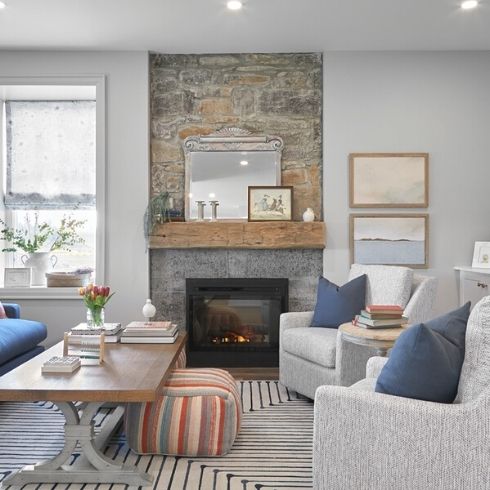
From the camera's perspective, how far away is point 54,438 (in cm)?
302

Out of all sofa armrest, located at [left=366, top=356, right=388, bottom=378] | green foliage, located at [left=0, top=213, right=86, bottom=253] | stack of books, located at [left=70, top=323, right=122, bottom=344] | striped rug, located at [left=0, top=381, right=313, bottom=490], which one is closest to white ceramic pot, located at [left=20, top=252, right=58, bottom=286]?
green foliage, located at [left=0, top=213, right=86, bottom=253]

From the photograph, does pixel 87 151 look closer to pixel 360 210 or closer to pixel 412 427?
pixel 360 210

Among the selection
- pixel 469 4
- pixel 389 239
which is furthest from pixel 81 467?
pixel 469 4

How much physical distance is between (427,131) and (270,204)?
1.51m

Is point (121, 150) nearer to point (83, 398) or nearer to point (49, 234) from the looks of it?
point (49, 234)

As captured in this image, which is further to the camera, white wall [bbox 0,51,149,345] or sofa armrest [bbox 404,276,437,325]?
white wall [bbox 0,51,149,345]

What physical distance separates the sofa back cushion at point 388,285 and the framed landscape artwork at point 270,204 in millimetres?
971

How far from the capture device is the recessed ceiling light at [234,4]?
12.1 feet

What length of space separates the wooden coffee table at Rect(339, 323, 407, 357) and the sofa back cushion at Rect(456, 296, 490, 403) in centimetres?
96

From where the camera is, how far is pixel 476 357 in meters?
1.84

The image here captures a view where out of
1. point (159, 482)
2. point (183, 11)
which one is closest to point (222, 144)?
point (183, 11)

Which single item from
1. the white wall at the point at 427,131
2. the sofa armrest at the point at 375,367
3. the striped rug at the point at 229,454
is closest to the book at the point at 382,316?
the sofa armrest at the point at 375,367

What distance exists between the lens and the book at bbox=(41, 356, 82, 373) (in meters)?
2.66

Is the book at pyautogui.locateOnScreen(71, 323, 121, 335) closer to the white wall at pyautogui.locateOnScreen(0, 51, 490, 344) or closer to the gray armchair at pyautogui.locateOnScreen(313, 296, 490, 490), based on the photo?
the white wall at pyautogui.locateOnScreen(0, 51, 490, 344)
